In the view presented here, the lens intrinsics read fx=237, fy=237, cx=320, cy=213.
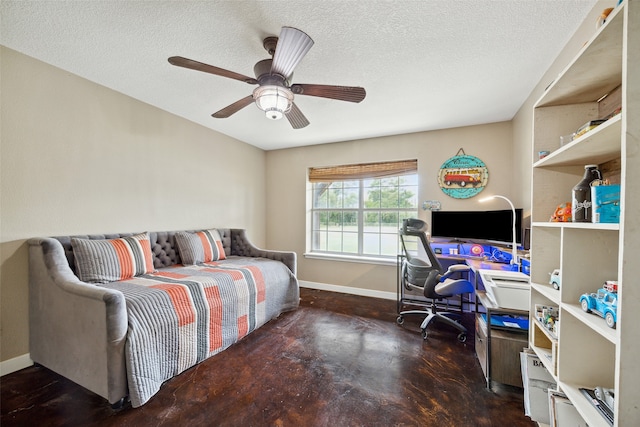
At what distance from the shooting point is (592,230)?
1.02m

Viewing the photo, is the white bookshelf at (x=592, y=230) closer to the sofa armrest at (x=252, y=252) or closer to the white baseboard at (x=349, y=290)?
the white baseboard at (x=349, y=290)

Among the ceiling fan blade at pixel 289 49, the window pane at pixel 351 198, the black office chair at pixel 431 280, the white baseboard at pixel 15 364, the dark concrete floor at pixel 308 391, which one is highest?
the ceiling fan blade at pixel 289 49

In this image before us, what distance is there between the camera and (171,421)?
1348 mm

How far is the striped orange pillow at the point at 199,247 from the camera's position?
2.66 m

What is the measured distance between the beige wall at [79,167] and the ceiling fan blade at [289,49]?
1928 millimetres

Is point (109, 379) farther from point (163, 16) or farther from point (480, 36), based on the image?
point (480, 36)

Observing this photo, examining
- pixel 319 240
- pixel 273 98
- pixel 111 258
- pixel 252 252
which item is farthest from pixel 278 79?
pixel 319 240

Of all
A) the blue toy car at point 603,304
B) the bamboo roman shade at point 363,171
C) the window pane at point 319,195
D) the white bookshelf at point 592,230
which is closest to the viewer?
the white bookshelf at point 592,230

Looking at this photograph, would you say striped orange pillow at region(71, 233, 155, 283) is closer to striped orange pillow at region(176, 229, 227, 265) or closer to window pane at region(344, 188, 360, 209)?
striped orange pillow at region(176, 229, 227, 265)

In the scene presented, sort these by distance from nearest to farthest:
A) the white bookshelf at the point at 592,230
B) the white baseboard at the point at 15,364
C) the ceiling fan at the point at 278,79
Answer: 1. the white bookshelf at the point at 592,230
2. the ceiling fan at the point at 278,79
3. the white baseboard at the point at 15,364

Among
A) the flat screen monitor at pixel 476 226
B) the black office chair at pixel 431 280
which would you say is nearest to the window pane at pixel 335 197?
the flat screen monitor at pixel 476 226

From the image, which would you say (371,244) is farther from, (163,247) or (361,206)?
(163,247)

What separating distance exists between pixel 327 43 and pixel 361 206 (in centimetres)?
249

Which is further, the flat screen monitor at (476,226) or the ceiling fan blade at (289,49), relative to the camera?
the flat screen monitor at (476,226)
